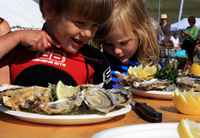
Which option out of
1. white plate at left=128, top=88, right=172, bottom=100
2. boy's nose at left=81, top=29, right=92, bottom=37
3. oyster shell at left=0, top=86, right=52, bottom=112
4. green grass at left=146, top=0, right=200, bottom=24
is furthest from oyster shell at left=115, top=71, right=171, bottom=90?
green grass at left=146, top=0, right=200, bottom=24

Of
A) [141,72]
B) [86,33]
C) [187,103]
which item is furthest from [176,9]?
[187,103]

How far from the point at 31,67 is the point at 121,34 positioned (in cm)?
106

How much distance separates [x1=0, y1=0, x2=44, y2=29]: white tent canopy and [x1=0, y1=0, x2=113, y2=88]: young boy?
12.4 feet

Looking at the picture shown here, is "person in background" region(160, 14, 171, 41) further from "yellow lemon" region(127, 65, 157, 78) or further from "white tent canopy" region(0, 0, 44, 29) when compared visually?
"yellow lemon" region(127, 65, 157, 78)

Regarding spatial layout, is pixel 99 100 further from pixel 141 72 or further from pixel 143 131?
pixel 141 72

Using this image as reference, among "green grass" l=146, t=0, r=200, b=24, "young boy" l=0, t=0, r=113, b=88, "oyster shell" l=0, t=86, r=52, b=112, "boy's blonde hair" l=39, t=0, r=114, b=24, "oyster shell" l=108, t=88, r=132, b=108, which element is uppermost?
"green grass" l=146, t=0, r=200, b=24

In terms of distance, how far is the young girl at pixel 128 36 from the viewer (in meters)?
2.46

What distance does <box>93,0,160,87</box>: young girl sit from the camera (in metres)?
2.46

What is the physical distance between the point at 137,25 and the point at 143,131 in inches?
78.8

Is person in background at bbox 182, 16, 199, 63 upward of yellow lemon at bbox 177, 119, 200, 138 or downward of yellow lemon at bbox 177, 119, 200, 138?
upward

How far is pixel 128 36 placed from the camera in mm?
2508

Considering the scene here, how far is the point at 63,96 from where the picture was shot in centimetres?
95

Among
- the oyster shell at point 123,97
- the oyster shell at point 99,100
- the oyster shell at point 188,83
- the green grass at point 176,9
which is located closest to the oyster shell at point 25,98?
the oyster shell at point 99,100

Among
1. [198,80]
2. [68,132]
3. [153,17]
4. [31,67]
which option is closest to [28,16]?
[153,17]
